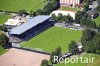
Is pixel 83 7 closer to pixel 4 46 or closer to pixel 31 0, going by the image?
pixel 31 0

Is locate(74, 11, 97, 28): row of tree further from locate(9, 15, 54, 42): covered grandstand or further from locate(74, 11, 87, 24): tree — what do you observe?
locate(9, 15, 54, 42): covered grandstand

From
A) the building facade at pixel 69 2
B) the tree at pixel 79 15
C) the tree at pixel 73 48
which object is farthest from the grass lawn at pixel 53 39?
the building facade at pixel 69 2

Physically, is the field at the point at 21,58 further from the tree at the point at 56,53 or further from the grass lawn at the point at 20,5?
the grass lawn at the point at 20,5

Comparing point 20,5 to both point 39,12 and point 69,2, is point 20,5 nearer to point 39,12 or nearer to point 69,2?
point 39,12

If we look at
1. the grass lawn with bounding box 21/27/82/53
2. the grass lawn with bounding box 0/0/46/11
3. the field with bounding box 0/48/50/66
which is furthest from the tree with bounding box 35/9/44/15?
the field with bounding box 0/48/50/66

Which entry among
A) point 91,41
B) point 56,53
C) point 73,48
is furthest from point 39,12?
point 56,53
